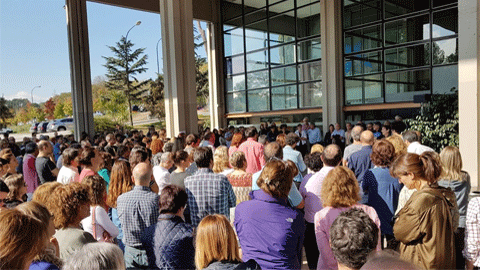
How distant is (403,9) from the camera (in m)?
12.5

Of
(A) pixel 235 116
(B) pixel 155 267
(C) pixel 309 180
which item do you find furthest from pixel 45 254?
(A) pixel 235 116

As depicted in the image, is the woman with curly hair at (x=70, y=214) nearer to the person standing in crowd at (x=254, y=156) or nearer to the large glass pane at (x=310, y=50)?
the person standing in crowd at (x=254, y=156)

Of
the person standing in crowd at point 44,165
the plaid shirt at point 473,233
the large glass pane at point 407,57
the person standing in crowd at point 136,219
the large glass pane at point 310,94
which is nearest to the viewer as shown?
the plaid shirt at point 473,233

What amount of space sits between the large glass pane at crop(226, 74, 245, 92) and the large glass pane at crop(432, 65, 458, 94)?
9.48 m

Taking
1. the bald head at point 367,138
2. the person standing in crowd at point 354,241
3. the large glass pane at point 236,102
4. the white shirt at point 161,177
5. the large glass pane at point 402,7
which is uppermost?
the large glass pane at point 402,7

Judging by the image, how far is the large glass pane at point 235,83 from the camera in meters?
18.2

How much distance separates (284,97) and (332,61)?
344 centimetres

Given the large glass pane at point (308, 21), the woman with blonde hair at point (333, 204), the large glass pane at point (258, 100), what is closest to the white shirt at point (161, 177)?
the woman with blonde hair at point (333, 204)

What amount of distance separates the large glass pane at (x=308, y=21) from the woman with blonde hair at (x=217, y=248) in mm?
14599

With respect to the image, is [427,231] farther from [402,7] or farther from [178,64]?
[402,7]

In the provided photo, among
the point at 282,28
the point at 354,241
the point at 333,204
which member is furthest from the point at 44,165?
the point at 282,28

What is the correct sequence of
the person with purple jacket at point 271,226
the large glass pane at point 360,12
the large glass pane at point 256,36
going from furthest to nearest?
the large glass pane at point 256,36 < the large glass pane at point 360,12 < the person with purple jacket at point 271,226

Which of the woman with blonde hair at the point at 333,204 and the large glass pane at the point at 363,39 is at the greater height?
the large glass pane at the point at 363,39

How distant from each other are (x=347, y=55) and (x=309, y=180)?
11678mm
